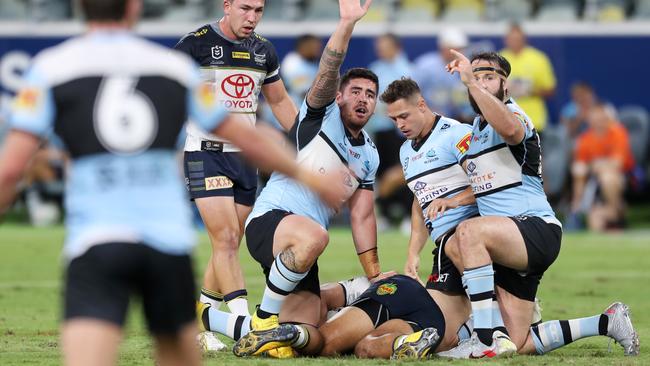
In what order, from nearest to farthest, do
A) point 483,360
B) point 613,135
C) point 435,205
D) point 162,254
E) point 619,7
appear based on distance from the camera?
point 162,254
point 483,360
point 435,205
point 613,135
point 619,7

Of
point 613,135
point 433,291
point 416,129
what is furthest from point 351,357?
point 613,135

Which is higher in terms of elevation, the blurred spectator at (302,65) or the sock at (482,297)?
the blurred spectator at (302,65)

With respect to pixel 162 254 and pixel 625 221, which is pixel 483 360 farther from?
pixel 625 221

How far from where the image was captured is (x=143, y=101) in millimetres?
4383

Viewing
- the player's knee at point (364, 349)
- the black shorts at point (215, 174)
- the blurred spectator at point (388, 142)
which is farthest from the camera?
the blurred spectator at point (388, 142)

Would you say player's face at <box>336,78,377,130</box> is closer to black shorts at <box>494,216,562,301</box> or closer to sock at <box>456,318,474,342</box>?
black shorts at <box>494,216,562,301</box>

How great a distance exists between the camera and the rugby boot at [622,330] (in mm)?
7691

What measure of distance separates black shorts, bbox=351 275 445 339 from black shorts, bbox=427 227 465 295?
0.77 feet

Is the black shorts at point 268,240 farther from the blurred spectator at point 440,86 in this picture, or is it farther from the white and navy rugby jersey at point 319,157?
the blurred spectator at point 440,86

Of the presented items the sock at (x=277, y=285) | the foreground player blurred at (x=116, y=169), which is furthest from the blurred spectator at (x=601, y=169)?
the foreground player blurred at (x=116, y=169)

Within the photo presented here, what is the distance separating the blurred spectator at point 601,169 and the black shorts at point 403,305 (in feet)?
37.5

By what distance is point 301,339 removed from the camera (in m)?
7.41

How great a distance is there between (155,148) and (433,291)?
3.96 metres

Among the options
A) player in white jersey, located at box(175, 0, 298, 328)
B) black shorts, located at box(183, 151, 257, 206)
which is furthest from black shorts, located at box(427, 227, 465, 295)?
black shorts, located at box(183, 151, 257, 206)
